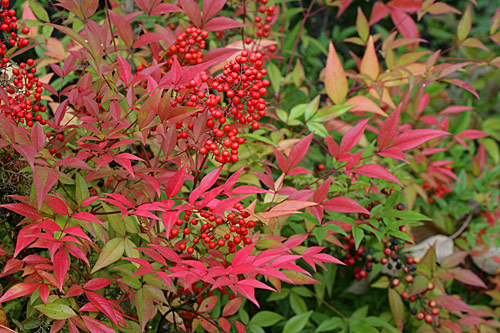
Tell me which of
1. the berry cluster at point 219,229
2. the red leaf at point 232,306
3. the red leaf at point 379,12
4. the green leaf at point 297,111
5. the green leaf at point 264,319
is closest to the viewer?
the berry cluster at point 219,229

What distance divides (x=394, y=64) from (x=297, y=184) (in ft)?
1.43

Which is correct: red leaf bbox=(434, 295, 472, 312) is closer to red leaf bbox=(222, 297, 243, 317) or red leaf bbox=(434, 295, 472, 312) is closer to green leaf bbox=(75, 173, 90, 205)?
red leaf bbox=(222, 297, 243, 317)

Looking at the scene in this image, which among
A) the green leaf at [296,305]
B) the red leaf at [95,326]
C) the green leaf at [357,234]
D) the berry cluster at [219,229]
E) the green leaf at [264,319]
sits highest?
the berry cluster at [219,229]

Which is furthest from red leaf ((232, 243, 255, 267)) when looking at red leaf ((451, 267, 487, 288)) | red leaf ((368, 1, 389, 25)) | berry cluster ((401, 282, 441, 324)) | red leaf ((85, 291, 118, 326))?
red leaf ((368, 1, 389, 25))

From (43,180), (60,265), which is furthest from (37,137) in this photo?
(60,265)

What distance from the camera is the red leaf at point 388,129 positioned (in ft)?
2.95

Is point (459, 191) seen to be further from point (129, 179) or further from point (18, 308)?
point (18, 308)

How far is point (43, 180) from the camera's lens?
0.67m

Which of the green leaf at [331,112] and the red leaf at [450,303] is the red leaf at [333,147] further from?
the red leaf at [450,303]

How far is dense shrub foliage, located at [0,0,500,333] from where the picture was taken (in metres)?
0.73

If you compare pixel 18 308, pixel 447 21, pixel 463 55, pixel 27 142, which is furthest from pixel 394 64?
pixel 447 21

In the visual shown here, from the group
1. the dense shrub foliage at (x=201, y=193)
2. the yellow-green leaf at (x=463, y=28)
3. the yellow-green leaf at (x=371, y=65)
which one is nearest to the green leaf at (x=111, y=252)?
the dense shrub foliage at (x=201, y=193)

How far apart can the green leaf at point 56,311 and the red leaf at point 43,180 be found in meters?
0.19

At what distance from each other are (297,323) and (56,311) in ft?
1.87
